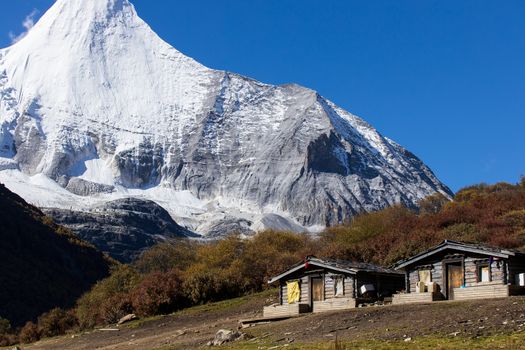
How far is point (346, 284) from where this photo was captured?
4450 cm

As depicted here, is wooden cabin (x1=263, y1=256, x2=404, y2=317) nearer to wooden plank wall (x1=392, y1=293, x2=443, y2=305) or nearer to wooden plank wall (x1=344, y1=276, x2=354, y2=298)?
wooden plank wall (x1=344, y1=276, x2=354, y2=298)

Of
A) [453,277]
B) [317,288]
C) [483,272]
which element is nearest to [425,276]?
[453,277]

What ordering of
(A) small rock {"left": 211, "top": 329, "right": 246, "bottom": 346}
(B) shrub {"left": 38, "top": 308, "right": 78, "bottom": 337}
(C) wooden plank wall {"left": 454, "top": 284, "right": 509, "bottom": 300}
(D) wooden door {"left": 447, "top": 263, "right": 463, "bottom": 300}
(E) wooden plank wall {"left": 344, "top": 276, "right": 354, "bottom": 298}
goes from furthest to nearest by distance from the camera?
(B) shrub {"left": 38, "top": 308, "right": 78, "bottom": 337}
(E) wooden plank wall {"left": 344, "top": 276, "right": 354, "bottom": 298}
(D) wooden door {"left": 447, "top": 263, "right": 463, "bottom": 300}
(C) wooden plank wall {"left": 454, "top": 284, "right": 509, "bottom": 300}
(A) small rock {"left": 211, "top": 329, "right": 246, "bottom": 346}

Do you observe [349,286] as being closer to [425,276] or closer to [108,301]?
[425,276]

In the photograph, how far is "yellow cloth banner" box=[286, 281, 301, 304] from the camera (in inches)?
1829

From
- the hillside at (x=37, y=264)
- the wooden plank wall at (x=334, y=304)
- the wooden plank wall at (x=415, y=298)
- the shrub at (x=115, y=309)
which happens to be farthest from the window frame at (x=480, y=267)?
the hillside at (x=37, y=264)

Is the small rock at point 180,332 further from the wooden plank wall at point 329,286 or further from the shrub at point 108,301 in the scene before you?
the shrub at point 108,301

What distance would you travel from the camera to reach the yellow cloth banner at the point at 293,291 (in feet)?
152

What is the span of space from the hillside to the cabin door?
5115 centimetres

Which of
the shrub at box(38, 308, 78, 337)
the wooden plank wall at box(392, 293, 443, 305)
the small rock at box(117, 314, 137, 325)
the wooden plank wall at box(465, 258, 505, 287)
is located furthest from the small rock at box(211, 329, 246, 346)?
the shrub at box(38, 308, 78, 337)

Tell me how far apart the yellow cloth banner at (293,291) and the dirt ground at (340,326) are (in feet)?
7.66

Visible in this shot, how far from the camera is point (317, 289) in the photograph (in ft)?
151

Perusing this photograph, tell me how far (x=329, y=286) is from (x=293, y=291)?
8.06 feet

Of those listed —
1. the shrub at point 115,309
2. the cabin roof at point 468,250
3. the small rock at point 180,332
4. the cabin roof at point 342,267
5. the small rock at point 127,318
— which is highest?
the cabin roof at point 468,250
